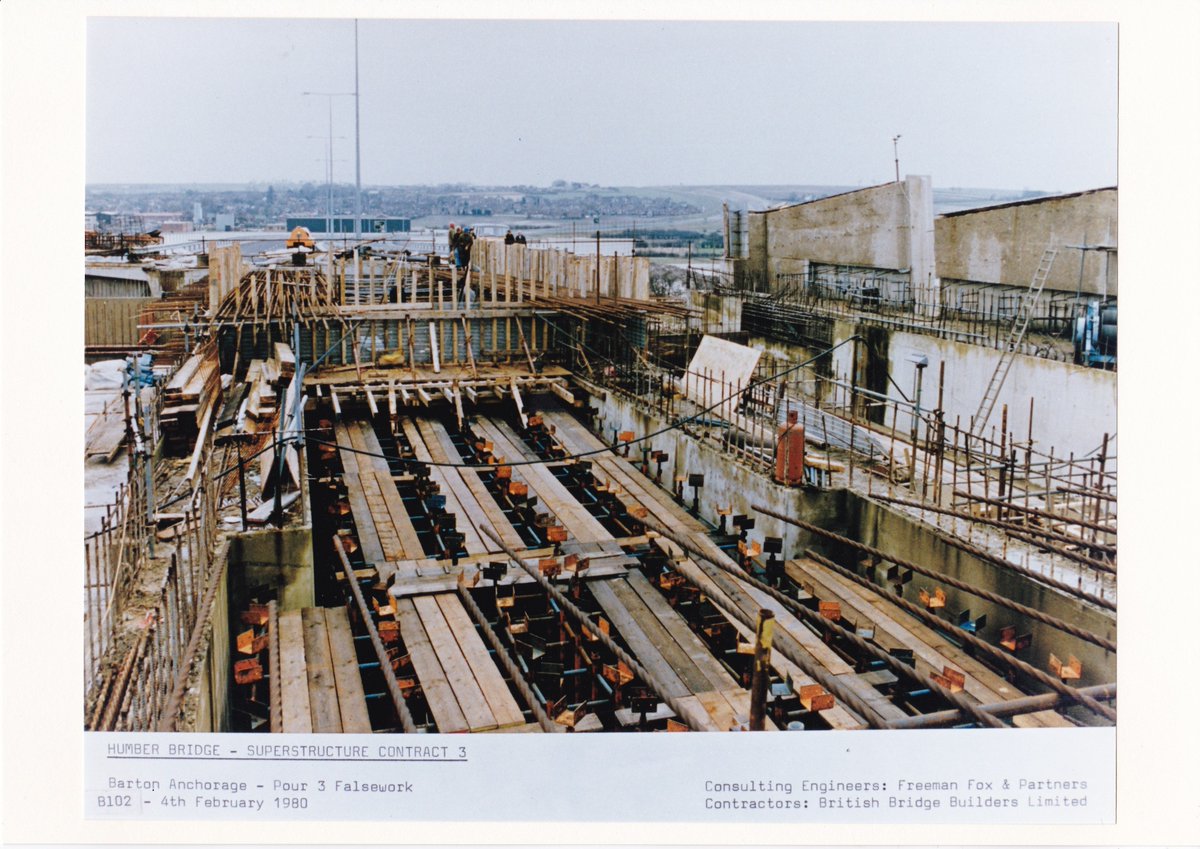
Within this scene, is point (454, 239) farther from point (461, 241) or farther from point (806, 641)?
point (806, 641)

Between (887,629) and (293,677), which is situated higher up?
(887,629)

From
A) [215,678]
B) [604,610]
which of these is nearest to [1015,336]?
[604,610]

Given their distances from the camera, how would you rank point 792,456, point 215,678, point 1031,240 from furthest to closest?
point 1031,240 → point 792,456 → point 215,678

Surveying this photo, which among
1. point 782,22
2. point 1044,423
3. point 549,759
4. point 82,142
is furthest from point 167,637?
point 1044,423

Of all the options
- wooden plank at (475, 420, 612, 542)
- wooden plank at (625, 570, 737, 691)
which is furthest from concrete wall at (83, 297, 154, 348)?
wooden plank at (625, 570, 737, 691)

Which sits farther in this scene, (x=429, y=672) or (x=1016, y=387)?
(x=1016, y=387)

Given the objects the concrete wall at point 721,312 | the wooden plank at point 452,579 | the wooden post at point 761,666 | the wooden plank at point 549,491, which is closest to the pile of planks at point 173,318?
the wooden plank at point 549,491

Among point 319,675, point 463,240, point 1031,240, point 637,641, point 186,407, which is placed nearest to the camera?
Result: point 319,675
